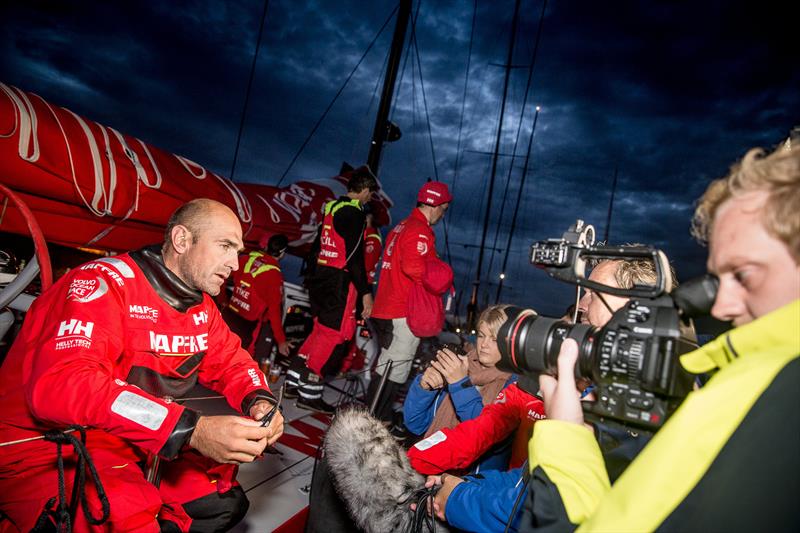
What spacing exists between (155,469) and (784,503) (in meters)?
1.78

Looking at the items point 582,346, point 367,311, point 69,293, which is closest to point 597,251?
point 582,346

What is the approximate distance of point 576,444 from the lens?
84 centimetres

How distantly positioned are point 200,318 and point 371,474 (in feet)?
3.08

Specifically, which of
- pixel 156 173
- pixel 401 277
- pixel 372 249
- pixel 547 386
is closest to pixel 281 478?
pixel 401 277

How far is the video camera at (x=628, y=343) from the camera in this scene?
0.84 meters

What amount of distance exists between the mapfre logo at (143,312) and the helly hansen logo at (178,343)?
0.18ft

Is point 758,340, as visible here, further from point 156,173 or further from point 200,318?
point 156,173

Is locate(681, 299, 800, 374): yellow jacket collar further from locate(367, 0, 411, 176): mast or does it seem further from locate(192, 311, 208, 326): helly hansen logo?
locate(367, 0, 411, 176): mast

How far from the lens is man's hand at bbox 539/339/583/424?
2.96 ft

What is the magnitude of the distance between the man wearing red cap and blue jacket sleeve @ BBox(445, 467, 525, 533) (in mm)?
2022

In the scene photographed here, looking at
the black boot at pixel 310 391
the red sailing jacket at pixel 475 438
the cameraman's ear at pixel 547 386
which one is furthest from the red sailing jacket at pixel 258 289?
the cameraman's ear at pixel 547 386

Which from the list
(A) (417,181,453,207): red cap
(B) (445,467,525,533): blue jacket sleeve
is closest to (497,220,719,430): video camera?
(B) (445,467,525,533): blue jacket sleeve

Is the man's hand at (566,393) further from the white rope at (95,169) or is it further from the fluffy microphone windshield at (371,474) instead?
the white rope at (95,169)

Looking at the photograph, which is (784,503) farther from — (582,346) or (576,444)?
(582,346)
